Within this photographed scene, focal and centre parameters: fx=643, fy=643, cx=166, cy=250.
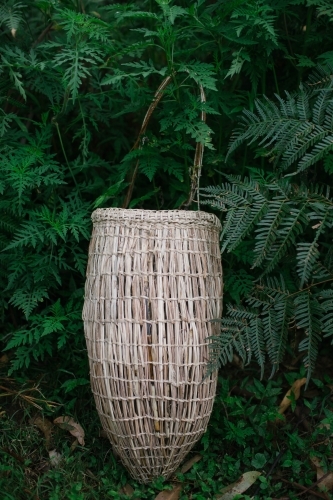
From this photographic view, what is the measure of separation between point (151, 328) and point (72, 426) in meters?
0.69

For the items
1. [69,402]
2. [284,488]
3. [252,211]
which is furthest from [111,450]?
[252,211]

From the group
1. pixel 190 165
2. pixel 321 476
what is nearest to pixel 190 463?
pixel 321 476

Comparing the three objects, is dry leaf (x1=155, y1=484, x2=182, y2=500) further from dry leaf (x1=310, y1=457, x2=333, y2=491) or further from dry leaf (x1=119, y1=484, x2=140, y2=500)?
dry leaf (x1=310, y1=457, x2=333, y2=491)

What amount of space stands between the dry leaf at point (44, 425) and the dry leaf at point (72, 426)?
4 centimetres

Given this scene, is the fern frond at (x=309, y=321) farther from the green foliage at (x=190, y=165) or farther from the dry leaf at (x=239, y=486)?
the dry leaf at (x=239, y=486)

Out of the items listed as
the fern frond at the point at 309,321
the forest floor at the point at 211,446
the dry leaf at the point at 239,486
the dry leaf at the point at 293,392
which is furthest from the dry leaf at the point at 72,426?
the fern frond at the point at 309,321

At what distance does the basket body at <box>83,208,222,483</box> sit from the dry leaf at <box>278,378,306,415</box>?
46 cm

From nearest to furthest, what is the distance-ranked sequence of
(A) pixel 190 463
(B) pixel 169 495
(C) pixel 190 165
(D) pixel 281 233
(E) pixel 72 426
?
(D) pixel 281 233, (B) pixel 169 495, (A) pixel 190 463, (E) pixel 72 426, (C) pixel 190 165

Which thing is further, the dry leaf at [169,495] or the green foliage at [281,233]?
the dry leaf at [169,495]

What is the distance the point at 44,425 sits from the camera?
265 cm

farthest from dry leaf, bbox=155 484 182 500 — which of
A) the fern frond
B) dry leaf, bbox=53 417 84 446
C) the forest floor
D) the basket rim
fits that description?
A: the basket rim

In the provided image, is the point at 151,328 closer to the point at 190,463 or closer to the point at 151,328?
the point at 151,328

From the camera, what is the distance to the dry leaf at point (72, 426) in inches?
102

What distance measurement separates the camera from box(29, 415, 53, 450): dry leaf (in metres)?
2.61
